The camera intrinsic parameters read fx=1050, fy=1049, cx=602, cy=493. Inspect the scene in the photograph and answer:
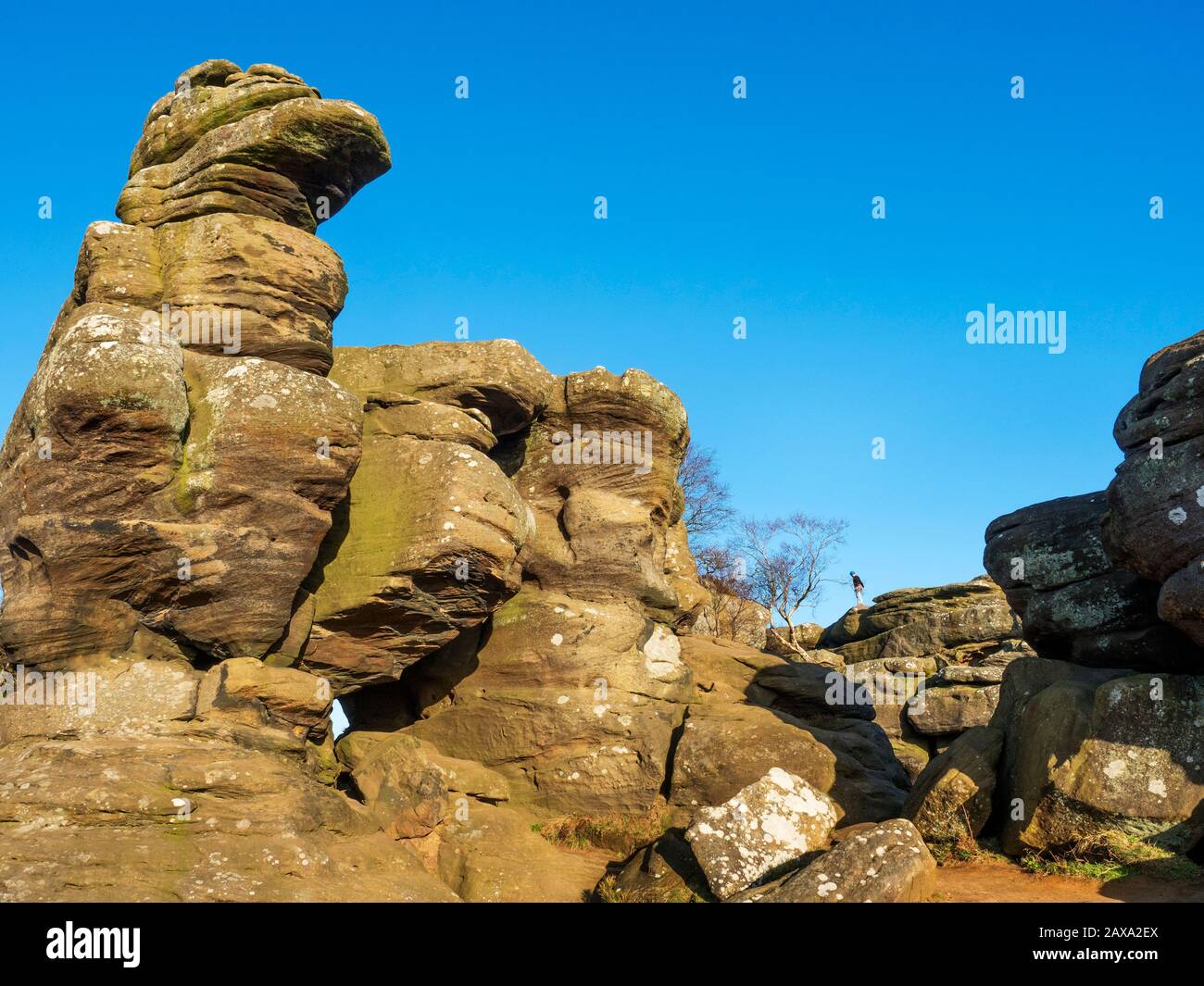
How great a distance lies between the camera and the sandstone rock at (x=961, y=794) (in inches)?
603

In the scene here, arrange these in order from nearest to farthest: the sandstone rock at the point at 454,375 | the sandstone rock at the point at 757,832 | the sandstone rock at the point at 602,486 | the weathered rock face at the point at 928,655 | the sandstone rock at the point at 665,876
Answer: the sandstone rock at the point at 757,832, the sandstone rock at the point at 665,876, the sandstone rock at the point at 454,375, the sandstone rock at the point at 602,486, the weathered rock face at the point at 928,655

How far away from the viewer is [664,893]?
46.0 feet

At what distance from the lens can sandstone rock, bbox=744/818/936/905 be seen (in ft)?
39.0

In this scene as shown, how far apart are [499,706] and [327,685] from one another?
360 centimetres

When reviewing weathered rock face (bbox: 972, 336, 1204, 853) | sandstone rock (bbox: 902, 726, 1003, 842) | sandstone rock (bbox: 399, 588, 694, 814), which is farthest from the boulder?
weathered rock face (bbox: 972, 336, 1204, 853)

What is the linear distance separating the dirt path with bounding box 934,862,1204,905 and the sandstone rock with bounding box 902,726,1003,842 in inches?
39.3

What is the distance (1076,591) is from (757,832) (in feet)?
24.3

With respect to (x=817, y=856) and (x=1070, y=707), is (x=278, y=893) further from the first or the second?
(x=1070, y=707)

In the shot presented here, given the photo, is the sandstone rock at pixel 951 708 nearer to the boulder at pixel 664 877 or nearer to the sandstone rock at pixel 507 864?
the sandstone rock at pixel 507 864

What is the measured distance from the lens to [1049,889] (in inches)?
532

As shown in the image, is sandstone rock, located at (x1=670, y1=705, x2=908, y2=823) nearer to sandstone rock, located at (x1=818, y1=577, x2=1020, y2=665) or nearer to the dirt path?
the dirt path

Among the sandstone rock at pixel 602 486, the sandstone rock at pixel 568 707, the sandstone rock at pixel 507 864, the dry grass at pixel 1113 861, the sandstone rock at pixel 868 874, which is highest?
the sandstone rock at pixel 602 486

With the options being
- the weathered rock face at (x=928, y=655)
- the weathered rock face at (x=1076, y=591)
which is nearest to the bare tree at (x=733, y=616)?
the weathered rock face at (x=928, y=655)

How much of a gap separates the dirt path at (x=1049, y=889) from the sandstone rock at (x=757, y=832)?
178 centimetres
